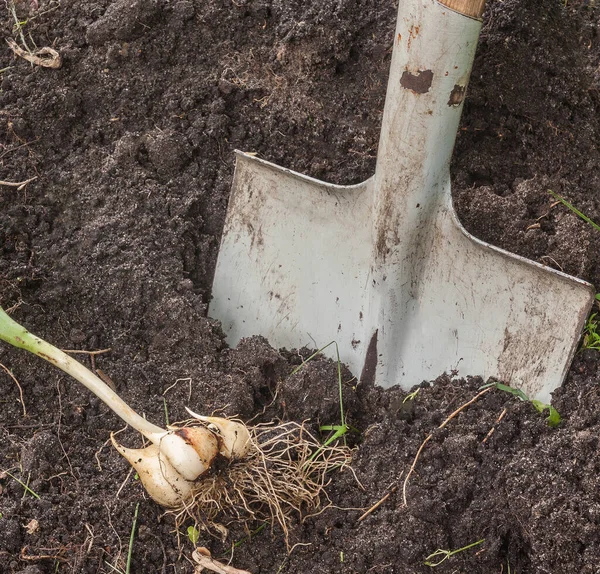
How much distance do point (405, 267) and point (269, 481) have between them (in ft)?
2.01

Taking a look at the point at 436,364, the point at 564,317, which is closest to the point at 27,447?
the point at 436,364

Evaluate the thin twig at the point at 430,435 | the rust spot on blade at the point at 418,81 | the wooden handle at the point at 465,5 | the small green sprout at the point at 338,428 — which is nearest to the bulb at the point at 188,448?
the small green sprout at the point at 338,428

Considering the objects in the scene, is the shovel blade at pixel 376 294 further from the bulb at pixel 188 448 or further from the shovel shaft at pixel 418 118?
the bulb at pixel 188 448

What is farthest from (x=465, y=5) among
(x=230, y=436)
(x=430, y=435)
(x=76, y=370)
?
(x=76, y=370)

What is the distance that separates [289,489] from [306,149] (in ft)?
3.18

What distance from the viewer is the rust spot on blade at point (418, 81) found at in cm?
167

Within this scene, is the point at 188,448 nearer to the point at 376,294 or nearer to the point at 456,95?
the point at 376,294

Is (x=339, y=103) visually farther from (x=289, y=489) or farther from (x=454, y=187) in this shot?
(x=289, y=489)

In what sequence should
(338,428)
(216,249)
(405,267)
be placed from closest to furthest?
(338,428) < (405,267) < (216,249)

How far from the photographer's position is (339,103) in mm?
2164

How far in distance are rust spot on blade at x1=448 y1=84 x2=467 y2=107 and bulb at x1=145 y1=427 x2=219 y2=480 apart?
0.90 m

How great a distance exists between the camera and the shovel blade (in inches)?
68.2

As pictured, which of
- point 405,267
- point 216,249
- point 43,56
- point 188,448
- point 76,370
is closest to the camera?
point 188,448

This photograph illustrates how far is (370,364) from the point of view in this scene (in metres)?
1.90
